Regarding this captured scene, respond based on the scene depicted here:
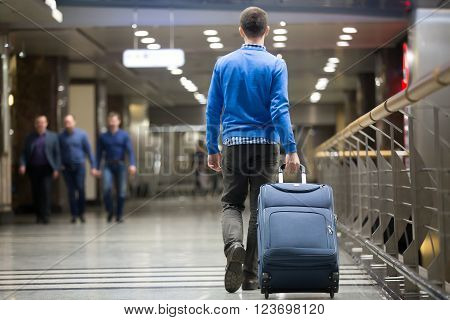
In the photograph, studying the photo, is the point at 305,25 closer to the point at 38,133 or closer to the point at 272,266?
the point at 38,133

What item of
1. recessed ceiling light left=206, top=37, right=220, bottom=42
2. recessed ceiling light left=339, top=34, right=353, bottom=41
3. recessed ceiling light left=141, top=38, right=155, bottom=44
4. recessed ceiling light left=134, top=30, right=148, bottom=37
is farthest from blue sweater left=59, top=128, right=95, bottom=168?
recessed ceiling light left=339, top=34, right=353, bottom=41

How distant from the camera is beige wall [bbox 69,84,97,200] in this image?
17625mm

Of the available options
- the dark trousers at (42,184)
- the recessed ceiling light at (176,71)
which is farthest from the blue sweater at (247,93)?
the recessed ceiling light at (176,71)

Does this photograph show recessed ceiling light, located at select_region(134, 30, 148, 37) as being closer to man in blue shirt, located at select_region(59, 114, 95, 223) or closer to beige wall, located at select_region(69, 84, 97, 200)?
man in blue shirt, located at select_region(59, 114, 95, 223)

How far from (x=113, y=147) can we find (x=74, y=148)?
24.2 inches

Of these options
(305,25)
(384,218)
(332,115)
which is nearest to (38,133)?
(305,25)

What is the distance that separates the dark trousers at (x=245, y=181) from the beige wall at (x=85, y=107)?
13.8 metres

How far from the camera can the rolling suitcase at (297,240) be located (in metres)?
3.58

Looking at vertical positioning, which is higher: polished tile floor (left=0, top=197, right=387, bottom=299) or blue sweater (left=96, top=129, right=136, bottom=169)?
blue sweater (left=96, top=129, right=136, bottom=169)

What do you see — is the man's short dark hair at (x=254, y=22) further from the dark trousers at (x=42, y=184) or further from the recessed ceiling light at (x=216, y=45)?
the recessed ceiling light at (x=216, y=45)

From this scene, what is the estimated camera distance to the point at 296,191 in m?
3.65

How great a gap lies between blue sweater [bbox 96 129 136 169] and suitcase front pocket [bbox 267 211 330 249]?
21.9 ft
